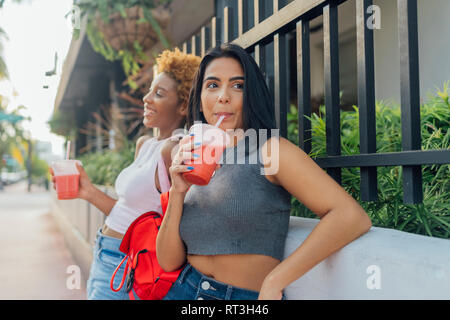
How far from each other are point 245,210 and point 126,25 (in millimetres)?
4047

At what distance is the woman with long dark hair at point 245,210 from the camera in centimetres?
107

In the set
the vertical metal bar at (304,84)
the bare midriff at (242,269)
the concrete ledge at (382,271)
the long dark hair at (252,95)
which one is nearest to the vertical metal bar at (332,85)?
the vertical metal bar at (304,84)

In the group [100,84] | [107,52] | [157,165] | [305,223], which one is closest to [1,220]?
[100,84]

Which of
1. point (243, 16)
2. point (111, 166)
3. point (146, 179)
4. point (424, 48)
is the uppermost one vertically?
point (424, 48)

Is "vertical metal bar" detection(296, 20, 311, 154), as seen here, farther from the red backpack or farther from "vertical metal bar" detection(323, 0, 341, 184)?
the red backpack

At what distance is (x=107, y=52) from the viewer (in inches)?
206

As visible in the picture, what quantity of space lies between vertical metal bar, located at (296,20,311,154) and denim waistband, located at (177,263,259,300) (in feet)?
2.26

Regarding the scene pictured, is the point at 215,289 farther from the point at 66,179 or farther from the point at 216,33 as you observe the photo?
the point at 216,33

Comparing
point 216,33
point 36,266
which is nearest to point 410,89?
point 216,33

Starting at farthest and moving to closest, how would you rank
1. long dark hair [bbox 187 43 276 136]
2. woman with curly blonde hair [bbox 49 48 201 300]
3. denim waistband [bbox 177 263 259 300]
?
woman with curly blonde hair [bbox 49 48 201 300], long dark hair [bbox 187 43 276 136], denim waistband [bbox 177 263 259 300]

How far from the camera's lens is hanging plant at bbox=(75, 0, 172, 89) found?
4293mm

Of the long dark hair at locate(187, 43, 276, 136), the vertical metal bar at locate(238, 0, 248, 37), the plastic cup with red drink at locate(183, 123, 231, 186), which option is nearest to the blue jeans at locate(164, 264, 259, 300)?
the plastic cup with red drink at locate(183, 123, 231, 186)

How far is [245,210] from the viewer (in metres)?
1.20
